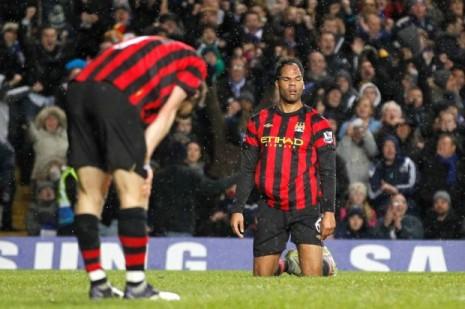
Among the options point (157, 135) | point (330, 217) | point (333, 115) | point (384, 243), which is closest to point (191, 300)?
point (157, 135)

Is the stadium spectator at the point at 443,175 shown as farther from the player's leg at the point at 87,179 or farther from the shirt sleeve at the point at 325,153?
the player's leg at the point at 87,179

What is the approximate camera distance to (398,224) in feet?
55.4

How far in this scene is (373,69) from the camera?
18578 mm

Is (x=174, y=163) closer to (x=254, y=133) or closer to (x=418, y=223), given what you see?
(x=418, y=223)

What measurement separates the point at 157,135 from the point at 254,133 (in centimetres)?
368

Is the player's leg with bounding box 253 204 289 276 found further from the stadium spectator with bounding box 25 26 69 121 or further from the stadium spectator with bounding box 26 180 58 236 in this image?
the stadium spectator with bounding box 25 26 69 121

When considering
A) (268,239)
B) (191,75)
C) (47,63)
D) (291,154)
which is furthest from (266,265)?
(47,63)

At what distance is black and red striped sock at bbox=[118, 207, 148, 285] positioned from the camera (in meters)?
7.54

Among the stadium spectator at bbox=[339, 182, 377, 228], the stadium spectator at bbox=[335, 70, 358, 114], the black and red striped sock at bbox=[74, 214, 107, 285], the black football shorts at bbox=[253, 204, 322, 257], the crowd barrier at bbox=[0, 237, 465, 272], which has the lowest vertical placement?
the crowd barrier at bbox=[0, 237, 465, 272]

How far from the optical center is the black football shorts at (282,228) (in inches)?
445

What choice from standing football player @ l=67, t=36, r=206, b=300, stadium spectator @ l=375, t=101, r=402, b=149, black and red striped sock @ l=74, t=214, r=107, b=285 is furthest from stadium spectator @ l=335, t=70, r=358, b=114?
black and red striped sock @ l=74, t=214, r=107, b=285

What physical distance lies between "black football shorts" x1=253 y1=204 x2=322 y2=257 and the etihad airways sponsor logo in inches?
22.6

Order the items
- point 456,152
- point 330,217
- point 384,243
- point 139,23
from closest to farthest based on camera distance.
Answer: point 330,217, point 384,243, point 456,152, point 139,23

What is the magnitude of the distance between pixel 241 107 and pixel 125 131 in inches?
378
